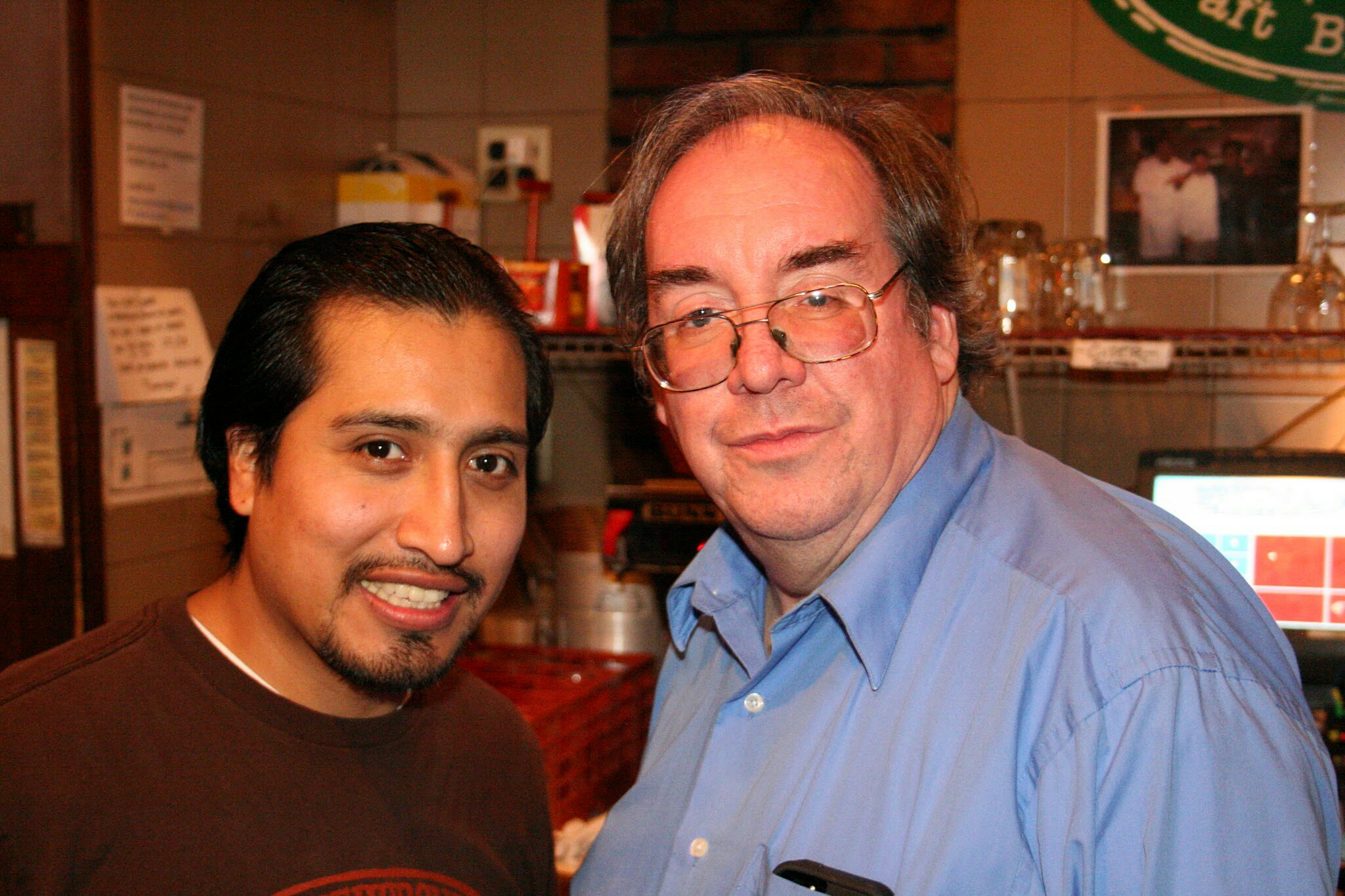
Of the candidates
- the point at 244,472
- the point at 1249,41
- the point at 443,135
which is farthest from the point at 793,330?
the point at 443,135

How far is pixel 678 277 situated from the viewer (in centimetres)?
113

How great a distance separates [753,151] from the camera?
1.13 meters

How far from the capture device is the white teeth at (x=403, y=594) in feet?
3.76

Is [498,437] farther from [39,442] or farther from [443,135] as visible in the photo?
[443,135]

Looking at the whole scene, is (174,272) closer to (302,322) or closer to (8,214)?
(8,214)

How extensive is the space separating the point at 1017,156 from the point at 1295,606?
3.78 ft

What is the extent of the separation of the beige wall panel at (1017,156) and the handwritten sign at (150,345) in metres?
1.75

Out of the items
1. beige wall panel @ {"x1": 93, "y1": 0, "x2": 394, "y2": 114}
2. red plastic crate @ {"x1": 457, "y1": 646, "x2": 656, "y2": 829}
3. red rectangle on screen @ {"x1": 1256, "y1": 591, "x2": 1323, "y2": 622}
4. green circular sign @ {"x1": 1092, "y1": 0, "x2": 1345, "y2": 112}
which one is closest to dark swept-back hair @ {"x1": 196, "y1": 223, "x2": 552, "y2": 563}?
red plastic crate @ {"x1": 457, "y1": 646, "x2": 656, "y2": 829}

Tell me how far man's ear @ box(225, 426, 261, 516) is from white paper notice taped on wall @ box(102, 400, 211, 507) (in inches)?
44.5

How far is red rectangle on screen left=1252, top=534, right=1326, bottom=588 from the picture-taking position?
209 cm

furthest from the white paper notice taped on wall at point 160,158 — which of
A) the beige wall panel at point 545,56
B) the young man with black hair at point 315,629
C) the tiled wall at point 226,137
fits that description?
the young man with black hair at point 315,629

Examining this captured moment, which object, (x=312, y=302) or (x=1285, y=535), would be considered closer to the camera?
(x=312, y=302)

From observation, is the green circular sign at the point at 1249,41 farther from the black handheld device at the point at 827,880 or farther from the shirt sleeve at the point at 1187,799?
the black handheld device at the point at 827,880

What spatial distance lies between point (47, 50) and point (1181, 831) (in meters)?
2.31
